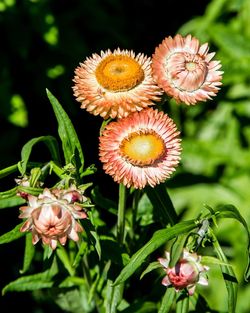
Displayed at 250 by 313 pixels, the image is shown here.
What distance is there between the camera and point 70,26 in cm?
279

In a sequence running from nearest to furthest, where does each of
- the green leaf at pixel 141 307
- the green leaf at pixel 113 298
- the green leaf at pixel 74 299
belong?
the green leaf at pixel 113 298, the green leaf at pixel 141 307, the green leaf at pixel 74 299

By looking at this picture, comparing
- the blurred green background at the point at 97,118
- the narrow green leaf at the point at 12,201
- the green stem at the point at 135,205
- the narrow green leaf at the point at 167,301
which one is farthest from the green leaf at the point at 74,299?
the blurred green background at the point at 97,118

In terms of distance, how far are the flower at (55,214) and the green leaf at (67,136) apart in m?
0.18

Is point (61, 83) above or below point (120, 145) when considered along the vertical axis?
above

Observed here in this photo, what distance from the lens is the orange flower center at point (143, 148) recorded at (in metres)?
1.37

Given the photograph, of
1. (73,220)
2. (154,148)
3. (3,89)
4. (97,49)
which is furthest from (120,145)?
(97,49)

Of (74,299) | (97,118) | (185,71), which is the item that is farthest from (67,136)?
(97,118)

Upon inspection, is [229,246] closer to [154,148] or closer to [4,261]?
[4,261]

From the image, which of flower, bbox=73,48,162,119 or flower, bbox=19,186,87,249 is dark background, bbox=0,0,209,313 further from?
flower, bbox=19,186,87,249

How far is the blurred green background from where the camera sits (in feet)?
8.50

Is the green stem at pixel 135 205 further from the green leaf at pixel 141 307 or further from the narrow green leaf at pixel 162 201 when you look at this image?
the green leaf at pixel 141 307

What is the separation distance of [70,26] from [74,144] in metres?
1.42

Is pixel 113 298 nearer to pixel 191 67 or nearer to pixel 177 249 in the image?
pixel 177 249

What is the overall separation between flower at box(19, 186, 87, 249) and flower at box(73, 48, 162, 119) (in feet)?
0.64
